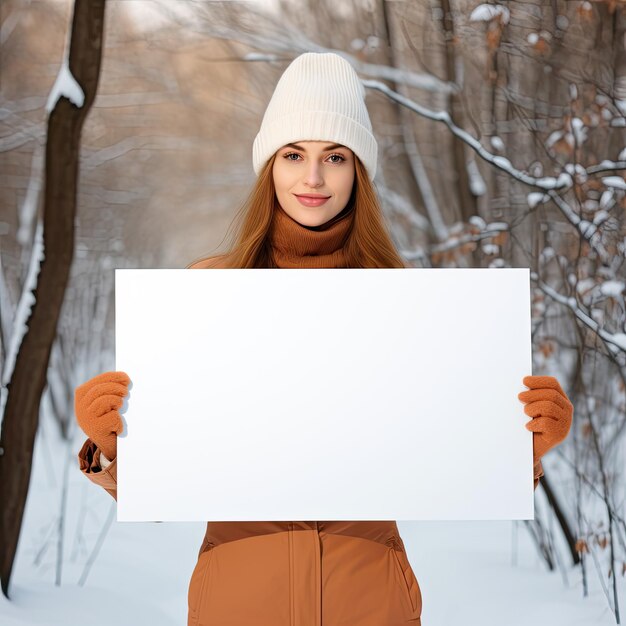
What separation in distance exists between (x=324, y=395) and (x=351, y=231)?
43 cm

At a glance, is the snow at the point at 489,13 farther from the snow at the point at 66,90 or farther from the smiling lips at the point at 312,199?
the smiling lips at the point at 312,199

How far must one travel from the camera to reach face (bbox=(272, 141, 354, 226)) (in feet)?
4.77

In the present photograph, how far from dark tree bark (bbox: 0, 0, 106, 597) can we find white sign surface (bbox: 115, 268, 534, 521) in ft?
5.66

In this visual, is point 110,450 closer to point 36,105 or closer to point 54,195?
point 54,195

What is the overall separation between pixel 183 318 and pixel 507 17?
2.33m

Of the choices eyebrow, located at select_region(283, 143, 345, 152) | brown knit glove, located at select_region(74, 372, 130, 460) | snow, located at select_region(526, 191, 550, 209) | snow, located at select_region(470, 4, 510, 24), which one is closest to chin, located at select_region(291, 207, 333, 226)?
eyebrow, located at select_region(283, 143, 345, 152)

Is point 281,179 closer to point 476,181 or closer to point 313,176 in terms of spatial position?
point 313,176

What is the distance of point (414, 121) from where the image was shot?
3131 millimetres

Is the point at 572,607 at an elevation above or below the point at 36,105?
below

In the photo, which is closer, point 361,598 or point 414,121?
point 361,598

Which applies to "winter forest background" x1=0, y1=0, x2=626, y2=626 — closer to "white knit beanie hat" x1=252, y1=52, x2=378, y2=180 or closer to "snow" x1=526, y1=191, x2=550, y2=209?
"snow" x1=526, y1=191, x2=550, y2=209

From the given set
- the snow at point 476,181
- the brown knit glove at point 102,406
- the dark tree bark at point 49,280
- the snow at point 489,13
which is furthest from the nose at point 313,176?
the snow at point 489,13

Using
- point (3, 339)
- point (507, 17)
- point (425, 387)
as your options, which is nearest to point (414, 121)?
point (507, 17)

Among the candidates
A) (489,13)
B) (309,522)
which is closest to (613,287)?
(489,13)
